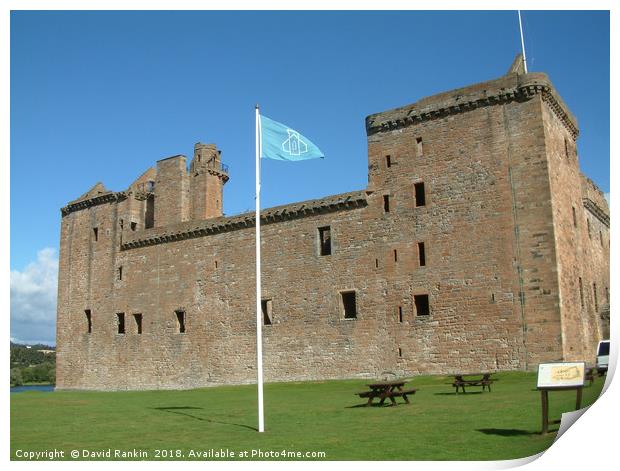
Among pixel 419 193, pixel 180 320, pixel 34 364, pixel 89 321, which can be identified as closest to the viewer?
pixel 419 193

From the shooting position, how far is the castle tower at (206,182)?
40.1 m

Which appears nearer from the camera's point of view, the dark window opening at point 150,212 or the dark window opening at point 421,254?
the dark window opening at point 421,254

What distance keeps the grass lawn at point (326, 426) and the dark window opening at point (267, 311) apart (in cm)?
1007

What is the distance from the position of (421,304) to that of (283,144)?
13382 millimetres

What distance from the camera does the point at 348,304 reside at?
29.5 meters

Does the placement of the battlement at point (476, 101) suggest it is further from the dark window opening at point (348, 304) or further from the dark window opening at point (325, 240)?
the dark window opening at point (348, 304)

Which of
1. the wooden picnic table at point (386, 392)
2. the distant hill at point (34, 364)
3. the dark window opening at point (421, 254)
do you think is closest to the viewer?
the wooden picnic table at point (386, 392)

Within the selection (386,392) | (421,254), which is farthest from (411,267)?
(386,392)

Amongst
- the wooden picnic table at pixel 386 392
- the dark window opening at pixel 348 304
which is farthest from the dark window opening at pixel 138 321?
the wooden picnic table at pixel 386 392

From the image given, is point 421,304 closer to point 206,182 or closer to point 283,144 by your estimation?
point 283,144

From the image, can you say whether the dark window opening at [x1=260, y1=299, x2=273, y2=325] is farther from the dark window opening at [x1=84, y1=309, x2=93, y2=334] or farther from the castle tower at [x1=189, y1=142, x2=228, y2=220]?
the dark window opening at [x1=84, y1=309, x2=93, y2=334]

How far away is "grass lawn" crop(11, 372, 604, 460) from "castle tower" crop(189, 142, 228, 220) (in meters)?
20.1

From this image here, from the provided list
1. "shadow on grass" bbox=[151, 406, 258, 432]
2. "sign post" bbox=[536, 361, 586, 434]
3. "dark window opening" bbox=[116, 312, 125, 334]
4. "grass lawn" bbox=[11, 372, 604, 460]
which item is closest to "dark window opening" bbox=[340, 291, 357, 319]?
"grass lawn" bbox=[11, 372, 604, 460]
